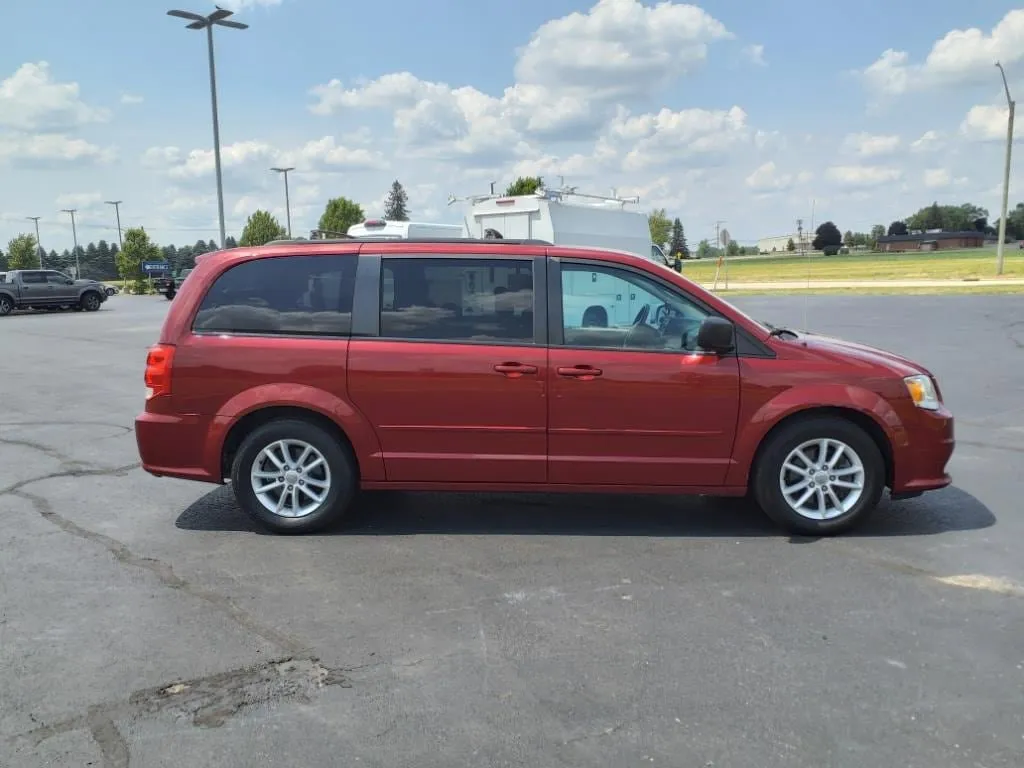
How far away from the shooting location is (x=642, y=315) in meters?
5.23

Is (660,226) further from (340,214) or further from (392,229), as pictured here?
(392,229)

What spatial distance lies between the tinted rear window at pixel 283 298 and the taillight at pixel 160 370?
23 centimetres

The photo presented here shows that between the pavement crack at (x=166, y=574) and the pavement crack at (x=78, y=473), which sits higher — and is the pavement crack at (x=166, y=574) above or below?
below

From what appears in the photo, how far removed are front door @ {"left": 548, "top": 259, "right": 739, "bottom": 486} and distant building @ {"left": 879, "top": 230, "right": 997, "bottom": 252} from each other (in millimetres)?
137647

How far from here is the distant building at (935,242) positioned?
13012 centimetres

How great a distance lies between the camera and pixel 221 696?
10.9 feet

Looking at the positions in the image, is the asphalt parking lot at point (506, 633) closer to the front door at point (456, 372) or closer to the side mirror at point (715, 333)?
the front door at point (456, 372)

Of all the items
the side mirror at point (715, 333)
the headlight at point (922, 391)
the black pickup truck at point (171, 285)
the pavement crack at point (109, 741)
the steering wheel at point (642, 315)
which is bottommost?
the pavement crack at point (109, 741)

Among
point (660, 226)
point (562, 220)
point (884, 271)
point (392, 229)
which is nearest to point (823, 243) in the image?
point (562, 220)

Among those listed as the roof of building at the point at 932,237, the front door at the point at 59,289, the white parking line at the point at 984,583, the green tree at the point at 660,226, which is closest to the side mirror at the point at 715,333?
the white parking line at the point at 984,583

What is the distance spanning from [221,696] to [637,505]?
329 cm

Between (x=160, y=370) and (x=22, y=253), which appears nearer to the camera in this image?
(x=160, y=370)

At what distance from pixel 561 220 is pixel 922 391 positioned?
11.0 metres

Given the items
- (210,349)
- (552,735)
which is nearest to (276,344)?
(210,349)
